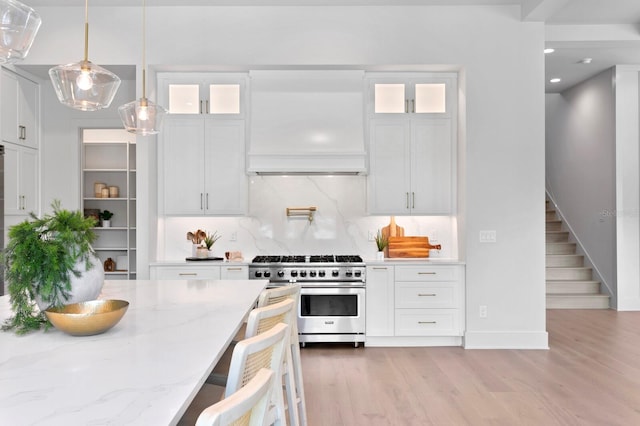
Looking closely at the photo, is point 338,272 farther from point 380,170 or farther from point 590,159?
Answer: point 590,159

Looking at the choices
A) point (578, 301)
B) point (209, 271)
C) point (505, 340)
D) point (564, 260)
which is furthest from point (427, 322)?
point (564, 260)

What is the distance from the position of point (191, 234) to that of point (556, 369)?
3651mm

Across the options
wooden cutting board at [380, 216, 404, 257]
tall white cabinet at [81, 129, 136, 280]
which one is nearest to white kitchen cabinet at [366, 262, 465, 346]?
wooden cutting board at [380, 216, 404, 257]

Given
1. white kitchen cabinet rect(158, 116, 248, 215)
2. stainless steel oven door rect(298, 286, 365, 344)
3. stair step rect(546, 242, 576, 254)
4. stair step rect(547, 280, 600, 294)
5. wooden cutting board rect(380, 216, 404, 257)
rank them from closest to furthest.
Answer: stainless steel oven door rect(298, 286, 365, 344) → white kitchen cabinet rect(158, 116, 248, 215) → wooden cutting board rect(380, 216, 404, 257) → stair step rect(547, 280, 600, 294) → stair step rect(546, 242, 576, 254)

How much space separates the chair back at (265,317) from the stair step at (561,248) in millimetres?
6521

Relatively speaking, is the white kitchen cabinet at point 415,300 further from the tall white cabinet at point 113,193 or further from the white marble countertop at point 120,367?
the tall white cabinet at point 113,193

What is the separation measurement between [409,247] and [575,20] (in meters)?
2.97

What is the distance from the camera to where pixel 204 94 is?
4691 mm

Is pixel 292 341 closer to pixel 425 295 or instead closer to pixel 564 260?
pixel 425 295

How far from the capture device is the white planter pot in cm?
179

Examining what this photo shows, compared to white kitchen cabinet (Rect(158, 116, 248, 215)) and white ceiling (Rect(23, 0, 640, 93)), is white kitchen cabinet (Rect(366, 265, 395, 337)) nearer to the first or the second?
white kitchen cabinet (Rect(158, 116, 248, 215))

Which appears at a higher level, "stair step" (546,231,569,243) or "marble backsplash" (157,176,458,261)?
"marble backsplash" (157,176,458,261)

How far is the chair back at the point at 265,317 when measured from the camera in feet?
5.59

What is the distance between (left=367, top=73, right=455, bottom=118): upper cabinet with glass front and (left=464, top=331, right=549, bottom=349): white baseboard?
2226 mm
